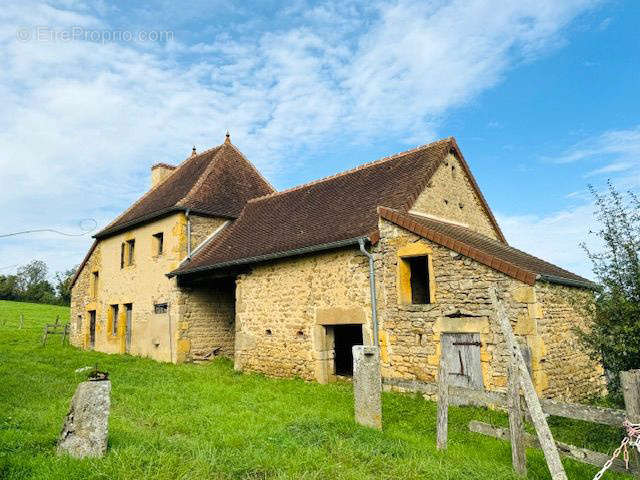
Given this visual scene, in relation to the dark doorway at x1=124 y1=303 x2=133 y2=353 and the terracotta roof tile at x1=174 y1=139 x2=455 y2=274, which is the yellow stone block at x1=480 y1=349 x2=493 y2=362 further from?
the dark doorway at x1=124 y1=303 x2=133 y2=353

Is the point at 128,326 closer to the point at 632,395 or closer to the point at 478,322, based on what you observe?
the point at 478,322

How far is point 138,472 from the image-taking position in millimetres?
4324

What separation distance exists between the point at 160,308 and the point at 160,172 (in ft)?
25.5

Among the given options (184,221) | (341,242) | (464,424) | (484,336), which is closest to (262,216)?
(184,221)

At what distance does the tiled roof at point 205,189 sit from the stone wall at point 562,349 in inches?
430

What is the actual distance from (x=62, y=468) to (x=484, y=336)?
21.8 feet

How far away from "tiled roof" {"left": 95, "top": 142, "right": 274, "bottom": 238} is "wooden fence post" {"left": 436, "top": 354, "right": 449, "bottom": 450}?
11249mm

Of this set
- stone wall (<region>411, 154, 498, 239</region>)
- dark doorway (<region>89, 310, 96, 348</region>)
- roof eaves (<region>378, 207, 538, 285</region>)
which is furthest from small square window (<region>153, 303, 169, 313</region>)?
stone wall (<region>411, 154, 498, 239</region>)

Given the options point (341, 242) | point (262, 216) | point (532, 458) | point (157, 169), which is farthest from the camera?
point (157, 169)

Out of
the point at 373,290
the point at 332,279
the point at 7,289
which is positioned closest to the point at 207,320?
the point at 332,279

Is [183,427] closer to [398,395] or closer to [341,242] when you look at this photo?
[398,395]

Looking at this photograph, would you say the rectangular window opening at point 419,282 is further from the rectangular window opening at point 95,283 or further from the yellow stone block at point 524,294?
the rectangular window opening at point 95,283

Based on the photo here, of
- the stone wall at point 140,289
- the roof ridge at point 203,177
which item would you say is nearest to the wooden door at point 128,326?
the stone wall at point 140,289

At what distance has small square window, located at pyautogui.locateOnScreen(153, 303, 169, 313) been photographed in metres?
15.0
